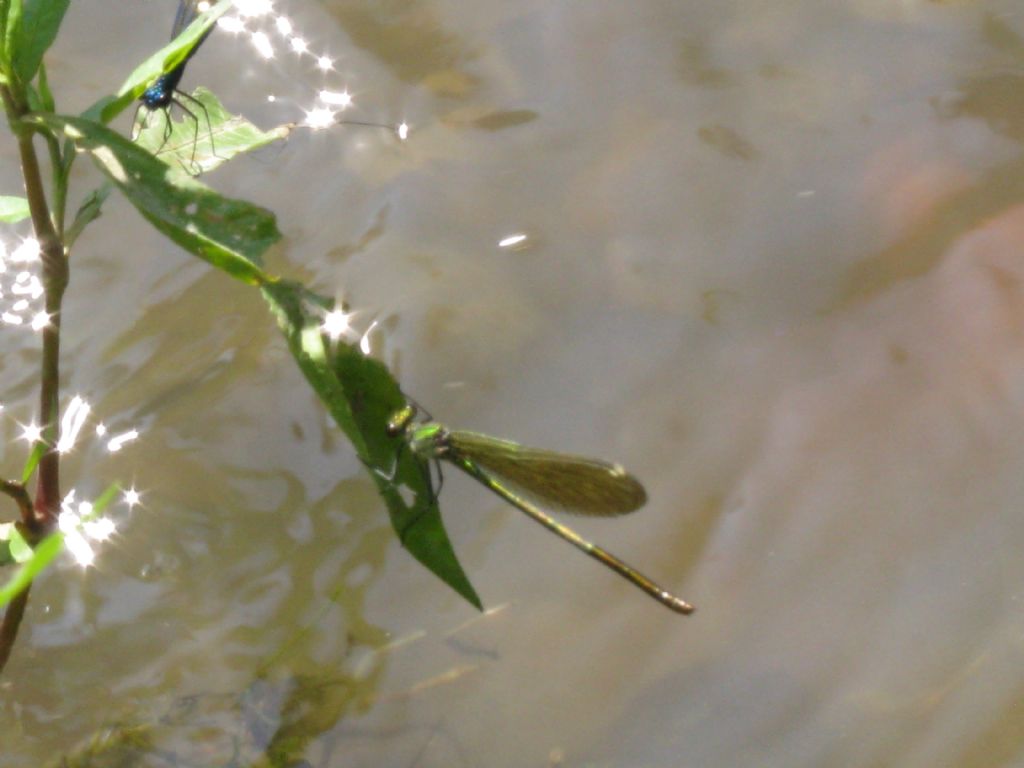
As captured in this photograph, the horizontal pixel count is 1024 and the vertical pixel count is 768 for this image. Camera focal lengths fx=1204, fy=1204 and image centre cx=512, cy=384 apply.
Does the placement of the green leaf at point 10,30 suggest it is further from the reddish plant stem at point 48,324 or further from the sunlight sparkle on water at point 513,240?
the sunlight sparkle on water at point 513,240

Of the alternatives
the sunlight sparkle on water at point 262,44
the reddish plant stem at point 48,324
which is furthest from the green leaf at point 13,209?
the sunlight sparkle on water at point 262,44

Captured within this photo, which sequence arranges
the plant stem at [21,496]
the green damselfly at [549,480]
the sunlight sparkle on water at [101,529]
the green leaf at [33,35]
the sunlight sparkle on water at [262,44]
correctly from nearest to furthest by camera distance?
the green leaf at [33,35]
the plant stem at [21,496]
the green damselfly at [549,480]
the sunlight sparkle on water at [101,529]
the sunlight sparkle on water at [262,44]

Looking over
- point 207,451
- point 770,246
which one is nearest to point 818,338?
point 770,246

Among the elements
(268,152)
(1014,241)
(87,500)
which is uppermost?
(268,152)

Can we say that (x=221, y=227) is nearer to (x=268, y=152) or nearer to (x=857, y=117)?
(x=268, y=152)

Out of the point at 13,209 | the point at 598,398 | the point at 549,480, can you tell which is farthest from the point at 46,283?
the point at 598,398

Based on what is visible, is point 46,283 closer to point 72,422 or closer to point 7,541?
point 7,541
